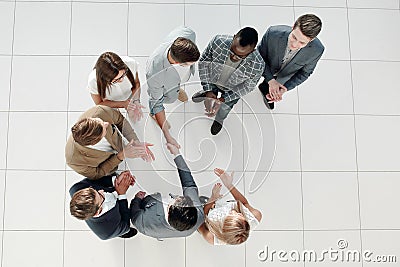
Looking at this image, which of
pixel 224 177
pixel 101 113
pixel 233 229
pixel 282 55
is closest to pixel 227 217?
pixel 233 229

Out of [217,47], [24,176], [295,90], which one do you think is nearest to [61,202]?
[24,176]

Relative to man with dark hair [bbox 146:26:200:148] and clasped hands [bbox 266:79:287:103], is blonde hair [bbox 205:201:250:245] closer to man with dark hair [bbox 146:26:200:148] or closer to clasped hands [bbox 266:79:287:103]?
man with dark hair [bbox 146:26:200:148]

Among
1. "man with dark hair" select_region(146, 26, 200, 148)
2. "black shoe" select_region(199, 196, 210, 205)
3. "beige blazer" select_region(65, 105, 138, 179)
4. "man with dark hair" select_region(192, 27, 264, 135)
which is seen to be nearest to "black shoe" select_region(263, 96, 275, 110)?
"man with dark hair" select_region(192, 27, 264, 135)

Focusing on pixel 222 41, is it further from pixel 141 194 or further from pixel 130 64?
pixel 141 194

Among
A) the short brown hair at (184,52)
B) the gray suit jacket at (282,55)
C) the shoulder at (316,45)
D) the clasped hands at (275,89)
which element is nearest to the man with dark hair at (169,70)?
the short brown hair at (184,52)

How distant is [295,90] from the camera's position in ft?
10.1

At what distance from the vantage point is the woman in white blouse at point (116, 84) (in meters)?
2.26

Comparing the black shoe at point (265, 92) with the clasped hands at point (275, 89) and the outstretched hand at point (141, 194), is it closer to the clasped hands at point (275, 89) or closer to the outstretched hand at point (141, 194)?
the clasped hands at point (275, 89)

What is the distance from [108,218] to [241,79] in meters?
1.02

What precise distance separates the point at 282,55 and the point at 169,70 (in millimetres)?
656

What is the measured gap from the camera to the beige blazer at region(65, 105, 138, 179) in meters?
2.26

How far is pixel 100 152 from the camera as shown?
2299mm

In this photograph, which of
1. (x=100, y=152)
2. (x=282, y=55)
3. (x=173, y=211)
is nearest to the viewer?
(x=173, y=211)

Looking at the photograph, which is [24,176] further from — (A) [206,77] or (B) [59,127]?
(A) [206,77]
